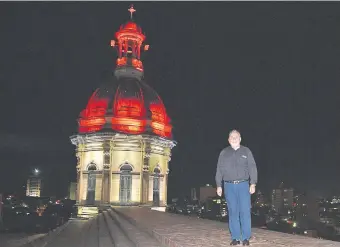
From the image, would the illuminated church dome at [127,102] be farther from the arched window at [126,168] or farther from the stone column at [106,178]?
the arched window at [126,168]

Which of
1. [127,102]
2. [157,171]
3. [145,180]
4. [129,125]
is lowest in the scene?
[145,180]

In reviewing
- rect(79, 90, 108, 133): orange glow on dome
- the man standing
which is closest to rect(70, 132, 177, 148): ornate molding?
rect(79, 90, 108, 133): orange glow on dome

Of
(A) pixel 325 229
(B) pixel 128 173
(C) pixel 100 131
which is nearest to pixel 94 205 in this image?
(B) pixel 128 173

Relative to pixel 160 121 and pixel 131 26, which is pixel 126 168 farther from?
pixel 131 26

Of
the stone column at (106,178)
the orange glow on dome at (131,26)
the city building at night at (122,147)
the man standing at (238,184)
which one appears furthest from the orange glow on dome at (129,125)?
the man standing at (238,184)

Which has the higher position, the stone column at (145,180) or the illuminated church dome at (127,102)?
the illuminated church dome at (127,102)

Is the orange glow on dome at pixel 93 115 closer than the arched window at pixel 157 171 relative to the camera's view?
Yes

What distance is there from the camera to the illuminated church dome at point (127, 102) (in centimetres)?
3422

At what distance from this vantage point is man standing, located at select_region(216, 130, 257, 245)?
7488 mm

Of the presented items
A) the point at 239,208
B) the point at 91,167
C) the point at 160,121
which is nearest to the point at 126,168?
the point at 91,167

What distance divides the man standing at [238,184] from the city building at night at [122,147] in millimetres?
25712

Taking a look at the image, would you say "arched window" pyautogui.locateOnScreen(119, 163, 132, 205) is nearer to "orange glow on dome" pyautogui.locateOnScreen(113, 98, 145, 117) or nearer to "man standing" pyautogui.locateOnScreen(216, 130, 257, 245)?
"orange glow on dome" pyautogui.locateOnScreen(113, 98, 145, 117)

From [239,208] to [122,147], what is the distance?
2651cm

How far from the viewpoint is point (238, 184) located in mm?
7523
